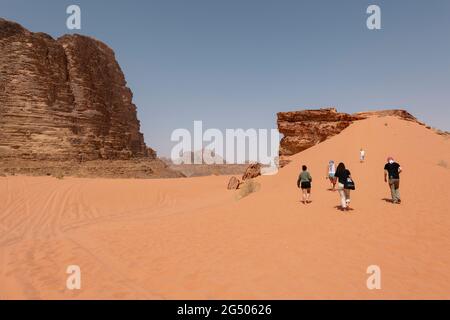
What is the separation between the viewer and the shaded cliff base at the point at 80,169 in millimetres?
32188

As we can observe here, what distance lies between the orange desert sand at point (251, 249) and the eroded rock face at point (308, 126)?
9.19 metres

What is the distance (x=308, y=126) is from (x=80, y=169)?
2731 cm

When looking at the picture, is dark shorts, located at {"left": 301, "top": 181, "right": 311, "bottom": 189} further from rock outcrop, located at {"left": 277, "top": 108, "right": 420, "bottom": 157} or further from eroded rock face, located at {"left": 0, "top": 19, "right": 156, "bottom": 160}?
eroded rock face, located at {"left": 0, "top": 19, "right": 156, "bottom": 160}

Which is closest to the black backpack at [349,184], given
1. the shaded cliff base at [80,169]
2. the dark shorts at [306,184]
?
the dark shorts at [306,184]

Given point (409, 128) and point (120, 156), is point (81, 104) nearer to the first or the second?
point (120, 156)

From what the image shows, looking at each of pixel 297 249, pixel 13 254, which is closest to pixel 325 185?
pixel 297 249

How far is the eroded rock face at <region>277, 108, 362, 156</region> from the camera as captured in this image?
78.9 ft

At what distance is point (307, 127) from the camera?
24344 mm

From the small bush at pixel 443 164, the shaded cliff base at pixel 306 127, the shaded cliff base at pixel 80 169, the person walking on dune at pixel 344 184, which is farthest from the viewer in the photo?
the shaded cliff base at pixel 80 169

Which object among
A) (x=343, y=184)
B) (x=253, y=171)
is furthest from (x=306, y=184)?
(x=253, y=171)

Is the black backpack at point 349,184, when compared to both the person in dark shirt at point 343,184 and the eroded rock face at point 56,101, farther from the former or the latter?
the eroded rock face at point 56,101

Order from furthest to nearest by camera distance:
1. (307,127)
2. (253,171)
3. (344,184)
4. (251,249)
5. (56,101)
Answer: (56,101)
(307,127)
(253,171)
(344,184)
(251,249)

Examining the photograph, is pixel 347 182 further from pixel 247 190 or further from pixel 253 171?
pixel 253 171

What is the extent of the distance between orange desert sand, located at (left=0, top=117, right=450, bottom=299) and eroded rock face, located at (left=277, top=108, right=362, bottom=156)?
362 inches
